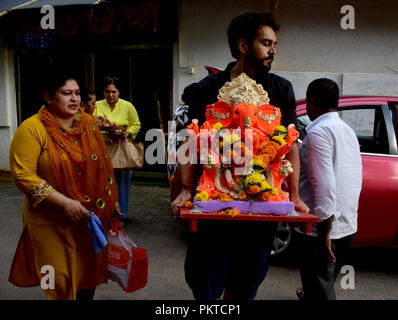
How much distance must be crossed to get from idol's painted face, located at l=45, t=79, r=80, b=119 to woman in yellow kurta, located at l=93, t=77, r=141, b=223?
2.53 meters

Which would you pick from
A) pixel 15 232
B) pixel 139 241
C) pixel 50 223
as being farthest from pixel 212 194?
pixel 15 232

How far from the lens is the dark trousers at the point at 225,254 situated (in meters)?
2.01

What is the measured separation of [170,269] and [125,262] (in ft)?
3.88

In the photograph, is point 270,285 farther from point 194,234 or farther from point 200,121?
point 200,121

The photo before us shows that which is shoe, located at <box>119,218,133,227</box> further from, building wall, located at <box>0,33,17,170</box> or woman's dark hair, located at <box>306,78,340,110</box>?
building wall, located at <box>0,33,17,170</box>

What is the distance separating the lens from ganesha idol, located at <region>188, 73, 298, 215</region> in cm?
179

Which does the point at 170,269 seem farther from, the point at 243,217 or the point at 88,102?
the point at 88,102

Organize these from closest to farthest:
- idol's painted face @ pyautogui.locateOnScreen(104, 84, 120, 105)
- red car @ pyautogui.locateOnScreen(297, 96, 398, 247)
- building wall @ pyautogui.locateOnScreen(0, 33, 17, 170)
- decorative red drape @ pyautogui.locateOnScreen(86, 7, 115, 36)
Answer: red car @ pyautogui.locateOnScreen(297, 96, 398, 247) < idol's painted face @ pyautogui.locateOnScreen(104, 84, 120, 105) < decorative red drape @ pyautogui.locateOnScreen(86, 7, 115, 36) < building wall @ pyautogui.locateOnScreen(0, 33, 17, 170)

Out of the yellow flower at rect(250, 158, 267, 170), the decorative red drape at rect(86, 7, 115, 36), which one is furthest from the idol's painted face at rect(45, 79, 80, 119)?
the decorative red drape at rect(86, 7, 115, 36)

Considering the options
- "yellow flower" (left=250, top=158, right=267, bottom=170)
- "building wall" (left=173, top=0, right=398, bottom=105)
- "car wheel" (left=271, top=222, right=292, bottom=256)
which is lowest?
"car wheel" (left=271, top=222, right=292, bottom=256)

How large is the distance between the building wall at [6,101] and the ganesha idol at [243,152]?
7.98m

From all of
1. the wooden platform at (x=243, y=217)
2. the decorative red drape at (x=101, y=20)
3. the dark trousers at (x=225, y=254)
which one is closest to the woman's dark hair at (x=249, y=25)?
the wooden platform at (x=243, y=217)

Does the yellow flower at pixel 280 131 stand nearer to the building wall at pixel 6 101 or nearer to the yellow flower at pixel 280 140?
the yellow flower at pixel 280 140

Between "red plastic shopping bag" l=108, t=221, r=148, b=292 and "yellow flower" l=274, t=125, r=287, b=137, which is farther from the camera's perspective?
"red plastic shopping bag" l=108, t=221, r=148, b=292
